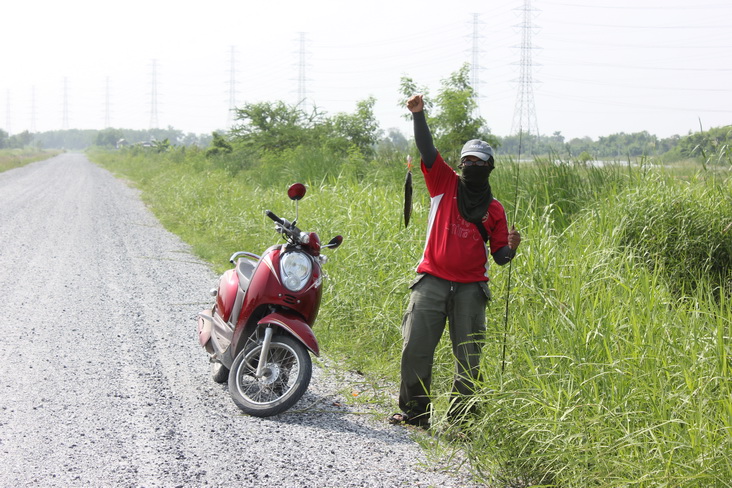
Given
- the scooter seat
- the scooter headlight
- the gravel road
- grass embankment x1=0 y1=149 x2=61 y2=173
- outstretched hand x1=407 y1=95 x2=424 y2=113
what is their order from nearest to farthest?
1. the gravel road
2. outstretched hand x1=407 y1=95 x2=424 y2=113
3. the scooter headlight
4. the scooter seat
5. grass embankment x1=0 y1=149 x2=61 y2=173

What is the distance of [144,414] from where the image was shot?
15.0ft

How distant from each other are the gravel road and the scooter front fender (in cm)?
50

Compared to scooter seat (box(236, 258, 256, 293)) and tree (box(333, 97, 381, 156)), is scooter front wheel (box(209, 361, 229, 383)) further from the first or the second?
tree (box(333, 97, 381, 156))

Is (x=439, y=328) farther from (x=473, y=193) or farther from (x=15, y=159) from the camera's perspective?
(x=15, y=159)

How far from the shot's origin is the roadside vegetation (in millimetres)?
3361

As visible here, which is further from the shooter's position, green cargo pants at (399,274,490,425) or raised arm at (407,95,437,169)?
green cargo pants at (399,274,490,425)

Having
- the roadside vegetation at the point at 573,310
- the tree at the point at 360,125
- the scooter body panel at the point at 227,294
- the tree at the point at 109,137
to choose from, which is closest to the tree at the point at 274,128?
the tree at the point at 360,125

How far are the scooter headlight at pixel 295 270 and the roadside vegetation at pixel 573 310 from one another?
1.00 meters

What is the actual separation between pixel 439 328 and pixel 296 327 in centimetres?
93

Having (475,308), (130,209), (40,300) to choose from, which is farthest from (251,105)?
(475,308)

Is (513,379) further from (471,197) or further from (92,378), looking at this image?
(92,378)

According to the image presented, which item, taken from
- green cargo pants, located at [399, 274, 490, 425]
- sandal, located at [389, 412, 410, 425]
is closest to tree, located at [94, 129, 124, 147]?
sandal, located at [389, 412, 410, 425]

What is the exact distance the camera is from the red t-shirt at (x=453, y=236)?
4281 millimetres

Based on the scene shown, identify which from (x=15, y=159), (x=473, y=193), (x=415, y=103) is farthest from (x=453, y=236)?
(x=15, y=159)
